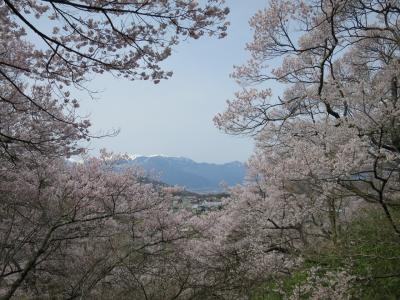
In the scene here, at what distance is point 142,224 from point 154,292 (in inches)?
93.5

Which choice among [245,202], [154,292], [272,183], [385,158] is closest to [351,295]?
[385,158]

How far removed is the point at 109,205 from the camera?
31.2 ft

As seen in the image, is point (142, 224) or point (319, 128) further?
point (142, 224)

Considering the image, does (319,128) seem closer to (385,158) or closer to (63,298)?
(385,158)

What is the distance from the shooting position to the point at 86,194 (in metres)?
8.50

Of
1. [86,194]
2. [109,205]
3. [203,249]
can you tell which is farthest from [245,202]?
[86,194]

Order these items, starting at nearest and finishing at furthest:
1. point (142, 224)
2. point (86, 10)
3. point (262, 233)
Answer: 1. point (86, 10)
2. point (142, 224)
3. point (262, 233)

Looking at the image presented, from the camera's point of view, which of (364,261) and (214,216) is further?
(214,216)

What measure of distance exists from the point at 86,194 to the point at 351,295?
18.4 ft

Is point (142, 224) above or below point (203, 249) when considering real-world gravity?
above

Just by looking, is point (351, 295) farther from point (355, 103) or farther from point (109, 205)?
point (109, 205)

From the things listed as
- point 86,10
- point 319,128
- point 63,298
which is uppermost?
point 86,10

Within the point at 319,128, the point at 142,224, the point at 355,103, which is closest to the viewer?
the point at 355,103

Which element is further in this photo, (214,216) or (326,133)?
(214,216)
